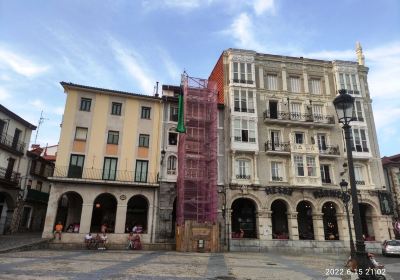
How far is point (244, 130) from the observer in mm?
28688

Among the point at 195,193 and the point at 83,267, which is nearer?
the point at 83,267

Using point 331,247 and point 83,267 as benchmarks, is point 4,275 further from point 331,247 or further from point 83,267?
point 331,247

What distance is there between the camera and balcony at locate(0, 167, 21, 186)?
28.0 metres

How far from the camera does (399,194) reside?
116 ft

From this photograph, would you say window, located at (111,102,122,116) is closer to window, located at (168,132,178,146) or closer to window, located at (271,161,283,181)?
window, located at (168,132,178,146)

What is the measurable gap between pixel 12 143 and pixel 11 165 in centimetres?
212

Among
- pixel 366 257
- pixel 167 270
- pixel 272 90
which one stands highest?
pixel 272 90

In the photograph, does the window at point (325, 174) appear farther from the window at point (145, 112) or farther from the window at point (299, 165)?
the window at point (145, 112)

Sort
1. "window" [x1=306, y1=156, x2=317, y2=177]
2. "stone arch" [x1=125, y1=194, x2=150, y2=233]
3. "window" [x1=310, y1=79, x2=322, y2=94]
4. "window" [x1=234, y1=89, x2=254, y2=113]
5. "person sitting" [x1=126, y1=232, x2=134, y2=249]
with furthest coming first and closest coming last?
"window" [x1=310, y1=79, x2=322, y2=94]
"window" [x1=234, y1=89, x2=254, y2=113]
"window" [x1=306, y1=156, x2=317, y2=177]
"stone arch" [x1=125, y1=194, x2=150, y2=233]
"person sitting" [x1=126, y1=232, x2=134, y2=249]

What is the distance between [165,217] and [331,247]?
14.4 meters

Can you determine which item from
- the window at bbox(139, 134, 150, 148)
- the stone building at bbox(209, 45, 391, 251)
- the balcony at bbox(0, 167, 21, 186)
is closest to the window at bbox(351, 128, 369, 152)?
the stone building at bbox(209, 45, 391, 251)

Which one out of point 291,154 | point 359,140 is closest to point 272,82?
point 291,154

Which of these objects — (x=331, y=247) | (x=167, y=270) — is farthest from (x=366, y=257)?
(x=331, y=247)

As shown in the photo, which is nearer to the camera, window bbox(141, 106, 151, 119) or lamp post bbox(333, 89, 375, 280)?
lamp post bbox(333, 89, 375, 280)
